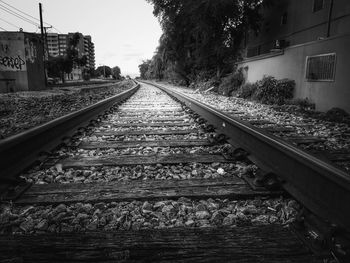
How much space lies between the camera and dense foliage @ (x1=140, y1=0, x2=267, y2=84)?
54.3ft

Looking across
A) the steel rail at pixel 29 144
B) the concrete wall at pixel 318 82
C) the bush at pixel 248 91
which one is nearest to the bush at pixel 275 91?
the concrete wall at pixel 318 82

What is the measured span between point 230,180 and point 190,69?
87.8ft

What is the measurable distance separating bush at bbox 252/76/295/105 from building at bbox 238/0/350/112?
0.91 ft

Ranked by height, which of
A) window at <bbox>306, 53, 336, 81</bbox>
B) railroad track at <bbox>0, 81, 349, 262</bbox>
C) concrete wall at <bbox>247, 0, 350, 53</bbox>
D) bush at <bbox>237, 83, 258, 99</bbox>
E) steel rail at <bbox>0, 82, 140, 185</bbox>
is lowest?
railroad track at <bbox>0, 81, 349, 262</bbox>

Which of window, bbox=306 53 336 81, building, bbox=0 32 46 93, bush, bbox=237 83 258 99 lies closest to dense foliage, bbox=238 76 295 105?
bush, bbox=237 83 258 99

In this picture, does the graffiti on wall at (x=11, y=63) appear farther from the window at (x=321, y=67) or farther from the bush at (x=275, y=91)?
the window at (x=321, y=67)

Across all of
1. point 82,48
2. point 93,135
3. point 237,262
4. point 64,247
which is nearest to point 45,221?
point 64,247

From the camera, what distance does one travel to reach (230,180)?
7.52 feet

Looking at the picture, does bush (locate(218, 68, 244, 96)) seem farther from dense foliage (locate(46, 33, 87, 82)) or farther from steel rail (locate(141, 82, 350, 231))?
dense foliage (locate(46, 33, 87, 82))

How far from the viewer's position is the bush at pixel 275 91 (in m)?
9.60

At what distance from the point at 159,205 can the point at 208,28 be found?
55.6ft

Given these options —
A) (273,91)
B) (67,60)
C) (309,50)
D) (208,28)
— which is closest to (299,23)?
(208,28)

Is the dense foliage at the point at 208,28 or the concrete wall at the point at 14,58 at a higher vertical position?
the dense foliage at the point at 208,28

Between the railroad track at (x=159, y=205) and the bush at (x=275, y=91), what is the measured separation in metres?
7.03
